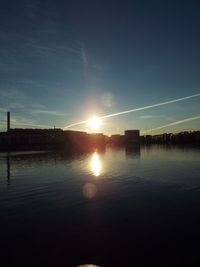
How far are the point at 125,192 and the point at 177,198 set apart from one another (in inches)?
Result: 278

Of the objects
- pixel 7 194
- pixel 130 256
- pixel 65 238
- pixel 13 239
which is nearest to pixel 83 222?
pixel 65 238

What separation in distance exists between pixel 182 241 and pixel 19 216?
14.0 m

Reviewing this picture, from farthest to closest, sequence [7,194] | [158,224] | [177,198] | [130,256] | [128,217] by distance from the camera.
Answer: [7,194], [177,198], [128,217], [158,224], [130,256]

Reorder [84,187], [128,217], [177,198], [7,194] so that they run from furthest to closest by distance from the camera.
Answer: [84,187] < [7,194] < [177,198] < [128,217]

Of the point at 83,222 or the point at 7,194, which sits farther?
the point at 7,194

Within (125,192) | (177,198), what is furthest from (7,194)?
(177,198)

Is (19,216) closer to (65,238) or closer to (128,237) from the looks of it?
(65,238)

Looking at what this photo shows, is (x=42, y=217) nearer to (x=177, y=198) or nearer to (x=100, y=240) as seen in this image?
(x=100, y=240)

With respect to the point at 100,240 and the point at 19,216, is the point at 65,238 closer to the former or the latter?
the point at 100,240

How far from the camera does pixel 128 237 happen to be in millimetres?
18359

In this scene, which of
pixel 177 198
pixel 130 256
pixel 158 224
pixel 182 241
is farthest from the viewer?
pixel 177 198

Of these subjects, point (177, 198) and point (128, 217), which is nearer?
point (128, 217)

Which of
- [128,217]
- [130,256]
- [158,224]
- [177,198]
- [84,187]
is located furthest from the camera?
[84,187]

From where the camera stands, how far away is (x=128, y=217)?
23.0 metres
